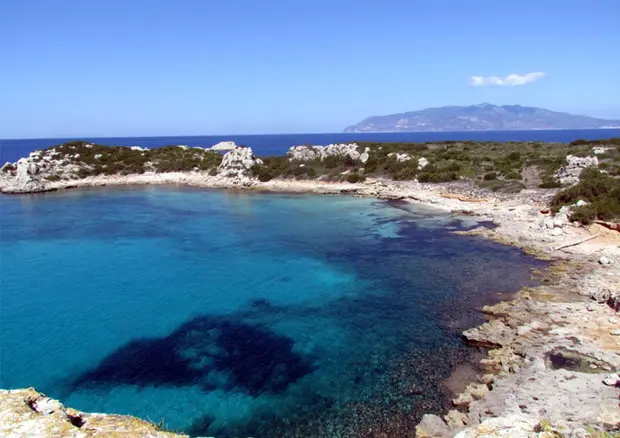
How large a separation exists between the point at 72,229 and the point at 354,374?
121 ft

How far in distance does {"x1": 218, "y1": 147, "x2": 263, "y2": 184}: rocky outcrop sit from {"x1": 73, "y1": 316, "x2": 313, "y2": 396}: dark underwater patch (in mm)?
54351

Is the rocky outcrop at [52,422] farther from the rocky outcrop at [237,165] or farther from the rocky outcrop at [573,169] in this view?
the rocky outcrop at [237,165]

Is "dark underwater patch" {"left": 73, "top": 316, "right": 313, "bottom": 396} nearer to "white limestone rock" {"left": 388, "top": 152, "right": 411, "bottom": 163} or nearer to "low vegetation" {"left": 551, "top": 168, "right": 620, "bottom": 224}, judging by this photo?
"low vegetation" {"left": 551, "top": 168, "right": 620, "bottom": 224}

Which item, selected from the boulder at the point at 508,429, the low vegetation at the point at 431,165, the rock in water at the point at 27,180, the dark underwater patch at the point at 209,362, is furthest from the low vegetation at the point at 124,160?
the boulder at the point at 508,429

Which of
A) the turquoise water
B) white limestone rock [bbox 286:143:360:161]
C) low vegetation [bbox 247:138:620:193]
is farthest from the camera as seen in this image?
white limestone rock [bbox 286:143:360:161]

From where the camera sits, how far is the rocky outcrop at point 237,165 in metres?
73.3

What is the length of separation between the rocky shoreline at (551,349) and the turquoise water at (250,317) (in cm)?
143

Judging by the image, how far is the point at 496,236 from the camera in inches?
1384

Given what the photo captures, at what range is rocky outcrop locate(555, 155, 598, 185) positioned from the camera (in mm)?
47625

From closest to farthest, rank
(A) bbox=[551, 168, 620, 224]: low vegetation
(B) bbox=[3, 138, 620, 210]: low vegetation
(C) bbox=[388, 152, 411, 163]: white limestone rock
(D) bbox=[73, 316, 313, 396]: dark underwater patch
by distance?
(D) bbox=[73, 316, 313, 396]: dark underwater patch → (A) bbox=[551, 168, 620, 224]: low vegetation → (B) bbox=[3, 138, 620, 210]: low vegetation → (C) bbox=[388, 152, 411, 163]: white limestone rock

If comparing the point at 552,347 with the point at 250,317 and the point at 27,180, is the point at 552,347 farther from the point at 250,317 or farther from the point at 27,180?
the point at 27,180

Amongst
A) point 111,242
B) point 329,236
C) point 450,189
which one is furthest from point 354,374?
point 450,189

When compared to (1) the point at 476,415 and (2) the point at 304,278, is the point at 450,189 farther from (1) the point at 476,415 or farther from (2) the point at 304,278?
(1) the point at 476,415

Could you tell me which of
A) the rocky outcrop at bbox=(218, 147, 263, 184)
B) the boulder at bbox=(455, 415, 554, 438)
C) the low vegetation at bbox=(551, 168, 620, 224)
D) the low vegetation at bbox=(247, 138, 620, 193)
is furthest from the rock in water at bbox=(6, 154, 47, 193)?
the boulder at bbox=(455, 415, 554, 438)
